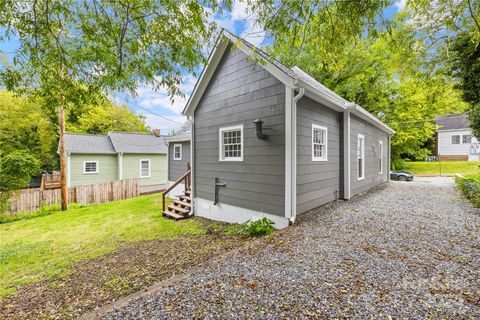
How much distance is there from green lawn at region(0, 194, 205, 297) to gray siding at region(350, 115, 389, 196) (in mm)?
5740

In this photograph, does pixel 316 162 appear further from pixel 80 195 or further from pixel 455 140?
pixel 455 140

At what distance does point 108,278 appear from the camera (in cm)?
384

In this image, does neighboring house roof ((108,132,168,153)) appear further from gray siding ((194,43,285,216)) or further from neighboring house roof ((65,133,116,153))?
gray siding ((194,43,285,216))

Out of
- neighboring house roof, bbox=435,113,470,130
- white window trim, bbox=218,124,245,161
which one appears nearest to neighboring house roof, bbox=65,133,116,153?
white window trim, bbox=218,124,245,161

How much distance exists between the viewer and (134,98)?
12.8 ft

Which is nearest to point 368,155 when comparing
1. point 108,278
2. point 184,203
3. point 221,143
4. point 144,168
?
point 221,143

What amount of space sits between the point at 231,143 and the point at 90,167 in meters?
13.4

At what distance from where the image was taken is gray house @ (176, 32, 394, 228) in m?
5.38

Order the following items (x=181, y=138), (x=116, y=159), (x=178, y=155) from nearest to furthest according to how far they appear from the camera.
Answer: (x=181, y=138)
(x=178, y=155)
(x=116, y=159)

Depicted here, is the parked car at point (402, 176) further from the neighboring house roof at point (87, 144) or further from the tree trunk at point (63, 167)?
the tree trunk at point (63, 167)

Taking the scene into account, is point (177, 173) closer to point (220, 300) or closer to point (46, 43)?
point (46, 43)

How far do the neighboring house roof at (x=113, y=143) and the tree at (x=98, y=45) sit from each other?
35.7 ft

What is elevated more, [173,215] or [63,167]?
[63,167]

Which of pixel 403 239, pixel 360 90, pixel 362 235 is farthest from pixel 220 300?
pixel 360 90
